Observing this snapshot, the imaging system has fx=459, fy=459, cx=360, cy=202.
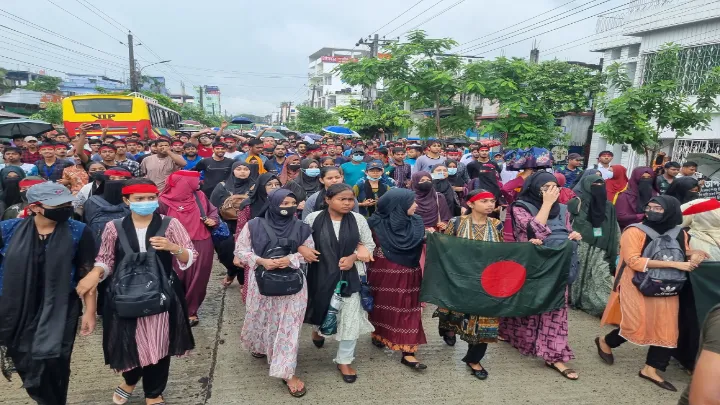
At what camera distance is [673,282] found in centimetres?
354

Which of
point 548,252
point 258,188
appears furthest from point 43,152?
point 548,252

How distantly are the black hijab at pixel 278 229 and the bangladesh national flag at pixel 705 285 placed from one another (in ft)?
9.83

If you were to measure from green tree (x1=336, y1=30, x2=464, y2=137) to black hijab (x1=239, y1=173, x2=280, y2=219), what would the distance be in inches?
335

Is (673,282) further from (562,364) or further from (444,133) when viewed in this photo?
(444,133)

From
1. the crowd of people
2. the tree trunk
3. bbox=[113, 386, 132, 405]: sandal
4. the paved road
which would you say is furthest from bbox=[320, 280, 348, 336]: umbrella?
the tree trunk

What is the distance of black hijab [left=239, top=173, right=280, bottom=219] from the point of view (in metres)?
4.96

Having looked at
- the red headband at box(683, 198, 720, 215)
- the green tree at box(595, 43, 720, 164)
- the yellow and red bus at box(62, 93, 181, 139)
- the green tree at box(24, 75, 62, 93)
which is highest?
the green tree at box(24, 75, 62, 93)

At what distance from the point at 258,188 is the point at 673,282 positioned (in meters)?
3.89

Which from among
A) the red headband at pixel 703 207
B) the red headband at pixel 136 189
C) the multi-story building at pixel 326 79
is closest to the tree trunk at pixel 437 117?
the red headband at pixel 703 207

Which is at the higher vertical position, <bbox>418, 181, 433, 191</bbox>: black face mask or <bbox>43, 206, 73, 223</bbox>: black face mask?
<bbox>418, 181, 433, 191</bbox>: black face mask

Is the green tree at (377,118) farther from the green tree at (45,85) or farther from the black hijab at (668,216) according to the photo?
the green tree at (45,85)

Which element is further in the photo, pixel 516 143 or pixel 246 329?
pixel 516 143

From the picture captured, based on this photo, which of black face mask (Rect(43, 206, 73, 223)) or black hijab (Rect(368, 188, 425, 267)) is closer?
black face mask (Rect(43, 206, 73, 223))

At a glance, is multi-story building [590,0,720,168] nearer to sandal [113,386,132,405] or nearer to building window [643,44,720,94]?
building window [643,44,720,94]
